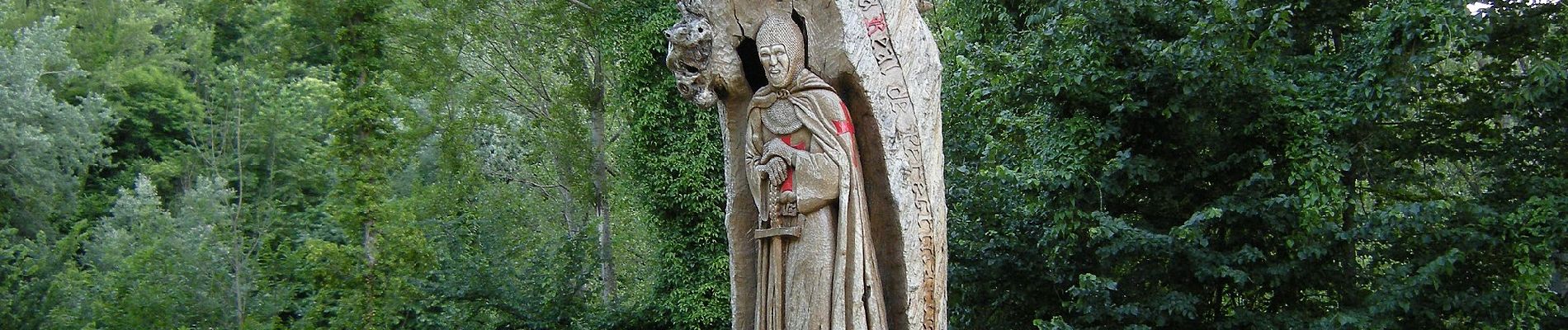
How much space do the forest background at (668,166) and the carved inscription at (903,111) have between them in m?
2.89

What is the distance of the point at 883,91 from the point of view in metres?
5.57

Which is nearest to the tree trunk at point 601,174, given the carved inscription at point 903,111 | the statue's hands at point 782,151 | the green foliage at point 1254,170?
the green foliage at point 1254,170

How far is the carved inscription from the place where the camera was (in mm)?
5570

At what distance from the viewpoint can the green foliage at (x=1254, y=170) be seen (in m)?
7.88

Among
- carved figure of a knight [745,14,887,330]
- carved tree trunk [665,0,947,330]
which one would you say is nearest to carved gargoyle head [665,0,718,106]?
carved tree trunk [665,0,947,330]

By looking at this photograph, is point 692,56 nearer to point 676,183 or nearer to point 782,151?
point 782,151

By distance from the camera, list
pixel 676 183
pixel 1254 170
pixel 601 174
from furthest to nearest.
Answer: pixel 601 174
pixel 676 183
pixel 1254 170

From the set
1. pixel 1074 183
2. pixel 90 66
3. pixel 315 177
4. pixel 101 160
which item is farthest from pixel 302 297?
pixel 1074 183

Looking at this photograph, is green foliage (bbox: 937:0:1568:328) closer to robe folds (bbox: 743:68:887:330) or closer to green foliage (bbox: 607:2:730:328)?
robe folds (bbox: 743:68:887:330)

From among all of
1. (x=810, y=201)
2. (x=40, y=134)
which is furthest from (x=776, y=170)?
(x=40, y=134)

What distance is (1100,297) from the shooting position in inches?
342

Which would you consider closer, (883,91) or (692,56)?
(883,91)

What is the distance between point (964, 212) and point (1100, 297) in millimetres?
1250

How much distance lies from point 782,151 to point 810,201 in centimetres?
24
